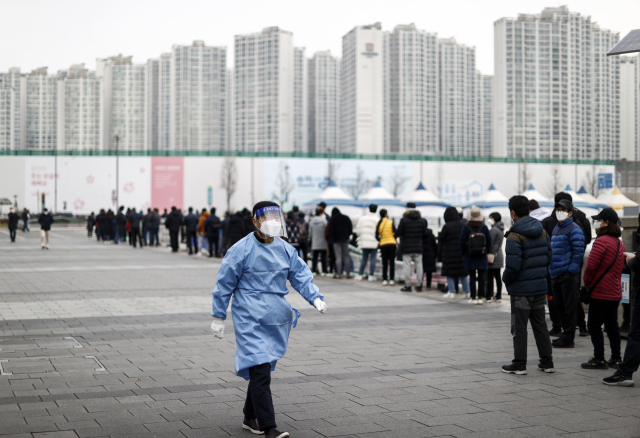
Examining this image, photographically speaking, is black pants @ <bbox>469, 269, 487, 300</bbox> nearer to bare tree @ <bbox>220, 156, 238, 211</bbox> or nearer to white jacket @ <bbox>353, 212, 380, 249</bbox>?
white jacket @ <bbox>353, 212, 380, 249</bbox>

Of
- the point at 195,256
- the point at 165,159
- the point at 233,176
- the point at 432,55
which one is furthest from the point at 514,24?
the point at 195,256

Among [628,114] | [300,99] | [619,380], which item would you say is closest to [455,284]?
[619,380]

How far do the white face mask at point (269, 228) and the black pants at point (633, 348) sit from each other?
10.8 feet

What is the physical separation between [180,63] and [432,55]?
139 ft

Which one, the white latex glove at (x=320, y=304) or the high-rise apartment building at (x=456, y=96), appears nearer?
the white latex glove at (x=320, y=304)

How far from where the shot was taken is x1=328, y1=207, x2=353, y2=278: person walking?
49.5ft

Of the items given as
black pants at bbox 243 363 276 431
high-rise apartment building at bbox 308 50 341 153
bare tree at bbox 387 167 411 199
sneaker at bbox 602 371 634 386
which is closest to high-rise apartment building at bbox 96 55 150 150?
high-rise apartment building at bbox 308 50 341 153

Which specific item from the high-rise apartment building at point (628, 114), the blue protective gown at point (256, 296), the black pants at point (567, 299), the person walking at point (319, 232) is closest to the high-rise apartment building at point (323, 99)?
the high-rise apartment building at point (628, 114)

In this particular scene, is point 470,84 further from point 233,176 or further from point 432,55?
point 233,176

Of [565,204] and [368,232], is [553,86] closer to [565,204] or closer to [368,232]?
[368,232]

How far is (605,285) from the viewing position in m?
6.19

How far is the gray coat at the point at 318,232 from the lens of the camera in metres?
15.9

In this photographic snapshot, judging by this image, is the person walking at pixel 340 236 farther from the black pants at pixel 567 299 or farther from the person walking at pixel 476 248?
the black pants at pixel 567 299

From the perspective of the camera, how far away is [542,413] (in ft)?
15.7
